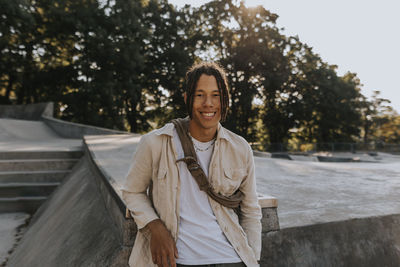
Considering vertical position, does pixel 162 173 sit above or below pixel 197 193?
above

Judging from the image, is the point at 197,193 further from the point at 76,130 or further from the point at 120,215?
the point at 76,130

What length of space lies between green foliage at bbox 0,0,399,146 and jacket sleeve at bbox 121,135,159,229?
2003cm

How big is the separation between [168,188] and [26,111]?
21.9 metres

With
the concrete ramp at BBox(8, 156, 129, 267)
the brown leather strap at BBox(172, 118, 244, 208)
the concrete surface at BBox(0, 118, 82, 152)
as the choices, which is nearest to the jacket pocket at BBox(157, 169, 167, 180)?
the brown leather strap at BBox(172, 118, 244, 208)

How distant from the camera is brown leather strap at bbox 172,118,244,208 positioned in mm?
1708

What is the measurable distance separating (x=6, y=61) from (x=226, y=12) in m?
19.2

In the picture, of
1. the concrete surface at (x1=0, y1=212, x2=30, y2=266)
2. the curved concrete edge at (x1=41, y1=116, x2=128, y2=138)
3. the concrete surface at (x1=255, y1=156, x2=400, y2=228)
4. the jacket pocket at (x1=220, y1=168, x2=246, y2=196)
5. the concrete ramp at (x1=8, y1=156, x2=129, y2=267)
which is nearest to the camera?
the jacket pocket at (x1=220, y1=168, x2=246, y2=196)

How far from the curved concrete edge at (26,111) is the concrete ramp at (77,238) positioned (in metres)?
17.0

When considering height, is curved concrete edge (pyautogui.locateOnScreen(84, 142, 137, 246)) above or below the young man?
below

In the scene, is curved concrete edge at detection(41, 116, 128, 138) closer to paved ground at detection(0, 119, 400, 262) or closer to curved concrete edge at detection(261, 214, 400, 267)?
paved ground at detection(0, 119, 400, 262)

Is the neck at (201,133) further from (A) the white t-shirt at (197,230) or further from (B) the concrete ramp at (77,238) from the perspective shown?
(B) the concrete ramp at (77,238)

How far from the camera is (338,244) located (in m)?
2.87

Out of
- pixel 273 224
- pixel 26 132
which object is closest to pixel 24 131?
pixel 26 132

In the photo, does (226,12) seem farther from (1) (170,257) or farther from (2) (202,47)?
(1) (170,257)
